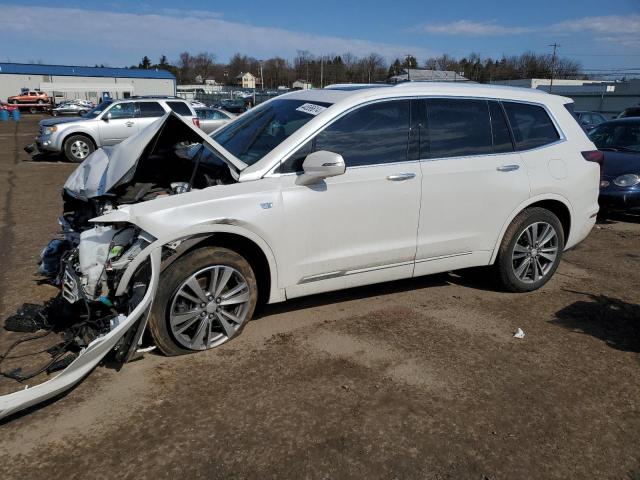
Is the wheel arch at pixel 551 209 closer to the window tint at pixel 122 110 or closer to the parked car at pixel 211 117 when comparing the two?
the window tint at pixel 122 110

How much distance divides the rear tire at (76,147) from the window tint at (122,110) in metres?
1.02

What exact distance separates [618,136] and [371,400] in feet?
27.9

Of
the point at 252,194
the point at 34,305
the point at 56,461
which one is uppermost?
the point at 252,194

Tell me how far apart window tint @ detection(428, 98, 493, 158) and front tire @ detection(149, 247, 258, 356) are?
1.86 meters

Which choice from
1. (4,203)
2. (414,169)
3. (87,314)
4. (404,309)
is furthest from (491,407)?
(4,203)

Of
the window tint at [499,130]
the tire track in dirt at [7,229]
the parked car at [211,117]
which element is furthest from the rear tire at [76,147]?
the window tint at [499,130]

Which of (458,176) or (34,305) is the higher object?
(458,176)

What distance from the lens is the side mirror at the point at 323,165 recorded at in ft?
11.8

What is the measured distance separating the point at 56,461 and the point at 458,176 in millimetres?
3458

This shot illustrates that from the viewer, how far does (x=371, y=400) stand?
316 cm

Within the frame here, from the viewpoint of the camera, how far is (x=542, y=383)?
3.41 meters

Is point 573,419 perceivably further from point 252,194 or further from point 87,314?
point 87,314

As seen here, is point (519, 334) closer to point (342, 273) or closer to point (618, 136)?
point (342, 273)

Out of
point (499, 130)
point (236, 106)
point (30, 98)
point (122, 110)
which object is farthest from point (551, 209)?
point (30, 98)
